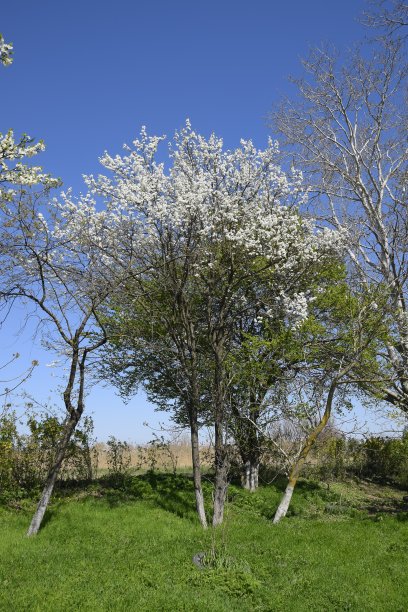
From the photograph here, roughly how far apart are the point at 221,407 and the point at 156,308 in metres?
3.99

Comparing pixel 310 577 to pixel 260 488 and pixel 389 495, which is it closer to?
pixel 260 488

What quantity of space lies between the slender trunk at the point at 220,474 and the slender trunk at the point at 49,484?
4.11m

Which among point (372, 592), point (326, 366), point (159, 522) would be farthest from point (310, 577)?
point (326, 366)

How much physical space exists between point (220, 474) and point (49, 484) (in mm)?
4637

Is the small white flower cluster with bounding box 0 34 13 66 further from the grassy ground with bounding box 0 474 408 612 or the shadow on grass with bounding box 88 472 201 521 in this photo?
the shadow on grass with bounding box 88 472 201 521

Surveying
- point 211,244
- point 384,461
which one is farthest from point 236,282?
point 384,461

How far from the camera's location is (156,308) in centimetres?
1733

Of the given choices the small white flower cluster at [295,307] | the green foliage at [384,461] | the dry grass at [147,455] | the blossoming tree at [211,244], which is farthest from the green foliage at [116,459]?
the green foliage at [384,461]

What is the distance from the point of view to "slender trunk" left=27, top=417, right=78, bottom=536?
42.9ft

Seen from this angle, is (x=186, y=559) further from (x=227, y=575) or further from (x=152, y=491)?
(x=152, y=491)

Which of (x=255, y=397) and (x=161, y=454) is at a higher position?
(x=255, y=397)

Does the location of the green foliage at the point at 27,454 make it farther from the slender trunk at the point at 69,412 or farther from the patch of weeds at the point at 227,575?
the patch of weeds at the point at 227,575

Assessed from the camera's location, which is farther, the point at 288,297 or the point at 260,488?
the point at 260,488

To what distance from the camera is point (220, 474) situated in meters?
15.1
